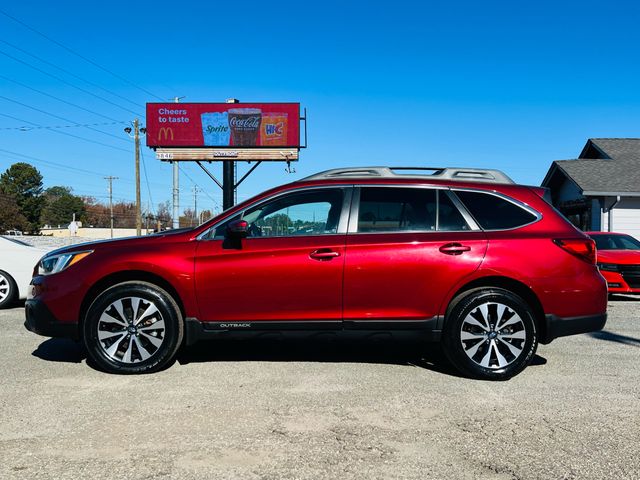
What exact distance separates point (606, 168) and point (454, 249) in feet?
61.7

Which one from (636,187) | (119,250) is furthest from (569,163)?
(119,250)

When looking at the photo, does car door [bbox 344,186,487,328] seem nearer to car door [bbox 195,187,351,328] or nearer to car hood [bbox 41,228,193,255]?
car door [bbox 195,187,351,328]

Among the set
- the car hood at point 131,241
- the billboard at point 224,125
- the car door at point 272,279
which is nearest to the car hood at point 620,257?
the car door at point 272,279

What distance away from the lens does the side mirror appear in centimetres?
458

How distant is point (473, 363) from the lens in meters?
4.56

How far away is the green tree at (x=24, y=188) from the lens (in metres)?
83.9

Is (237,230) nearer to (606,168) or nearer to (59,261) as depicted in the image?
(59,261)

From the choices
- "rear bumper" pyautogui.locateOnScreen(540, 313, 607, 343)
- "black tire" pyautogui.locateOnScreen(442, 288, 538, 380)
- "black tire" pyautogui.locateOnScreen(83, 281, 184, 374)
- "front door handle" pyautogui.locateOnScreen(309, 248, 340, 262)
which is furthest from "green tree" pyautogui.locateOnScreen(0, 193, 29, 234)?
"rear bumper" pyautogui.locateOnScreen(540, 313, 607, 343)

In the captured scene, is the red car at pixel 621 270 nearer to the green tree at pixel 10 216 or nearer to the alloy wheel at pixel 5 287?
the alloy wheel at pixel 5 287

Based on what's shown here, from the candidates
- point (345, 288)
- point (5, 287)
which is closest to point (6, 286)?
point (5, 287)

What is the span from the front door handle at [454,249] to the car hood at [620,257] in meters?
7.13

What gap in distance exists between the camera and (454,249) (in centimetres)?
459

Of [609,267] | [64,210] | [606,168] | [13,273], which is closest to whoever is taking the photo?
[13,273]

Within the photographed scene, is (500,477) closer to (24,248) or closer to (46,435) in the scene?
(46,435)
